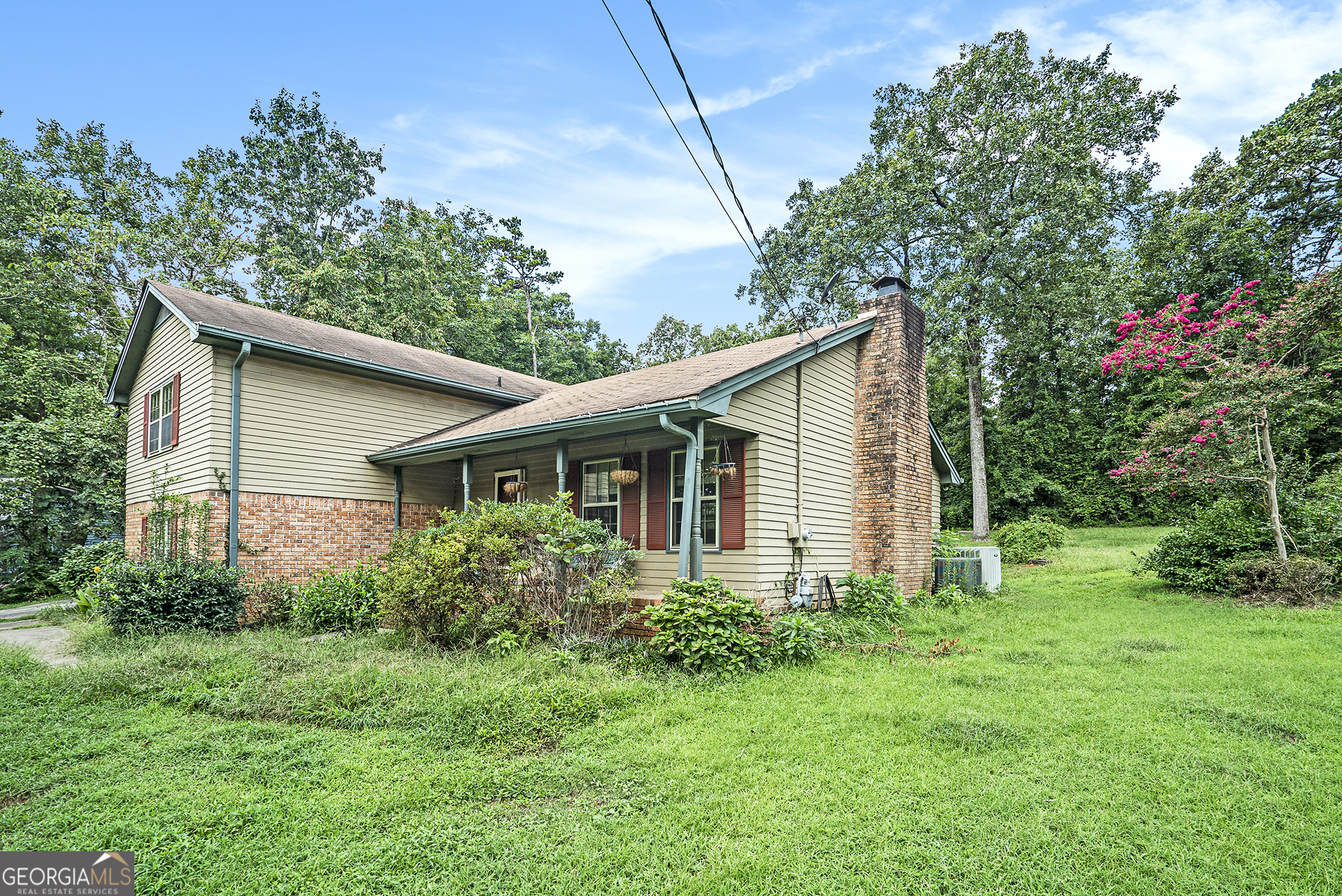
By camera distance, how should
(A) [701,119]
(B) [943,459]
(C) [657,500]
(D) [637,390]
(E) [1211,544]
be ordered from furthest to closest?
1. (B) [943,459]
2. (E) [1211,544]
3. (C) [657,500]
4. (D) [637,390]
5. (A) [701,119]

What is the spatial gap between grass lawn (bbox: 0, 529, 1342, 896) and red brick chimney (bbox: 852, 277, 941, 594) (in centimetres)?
364

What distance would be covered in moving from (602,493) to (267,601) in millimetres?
5324

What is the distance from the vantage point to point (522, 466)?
11711 millimetres

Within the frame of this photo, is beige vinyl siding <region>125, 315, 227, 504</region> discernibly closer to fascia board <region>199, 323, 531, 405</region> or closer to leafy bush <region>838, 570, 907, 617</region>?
fascia board <region>199, 323, 531, 405</region>

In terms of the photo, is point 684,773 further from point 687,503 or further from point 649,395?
point 649,395

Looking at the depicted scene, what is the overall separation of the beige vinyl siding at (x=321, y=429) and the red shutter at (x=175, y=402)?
192 cm

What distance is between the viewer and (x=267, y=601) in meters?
9.63

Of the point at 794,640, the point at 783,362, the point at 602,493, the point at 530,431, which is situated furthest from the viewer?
the point at 602,493

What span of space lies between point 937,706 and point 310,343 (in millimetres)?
10888

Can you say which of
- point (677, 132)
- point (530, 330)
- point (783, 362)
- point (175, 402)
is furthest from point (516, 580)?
point (530, 330)

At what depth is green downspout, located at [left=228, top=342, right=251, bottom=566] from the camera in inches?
376

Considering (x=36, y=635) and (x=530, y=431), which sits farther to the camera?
(x=36, y=635)

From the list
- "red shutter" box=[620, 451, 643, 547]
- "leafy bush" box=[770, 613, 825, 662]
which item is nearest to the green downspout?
"red shutter" box=[620, 451, 643, 547]

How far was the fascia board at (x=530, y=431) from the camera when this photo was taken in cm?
716
